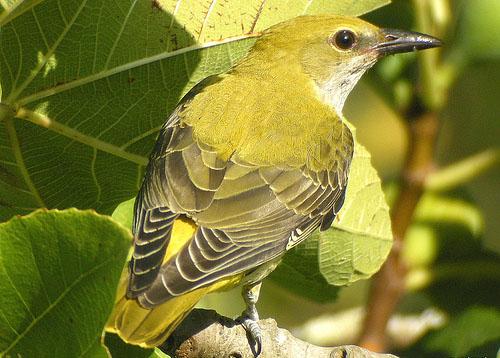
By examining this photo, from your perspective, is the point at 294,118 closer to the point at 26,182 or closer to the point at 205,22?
the point at 205,22

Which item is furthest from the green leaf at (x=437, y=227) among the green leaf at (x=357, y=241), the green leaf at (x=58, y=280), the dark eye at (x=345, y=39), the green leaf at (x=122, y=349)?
the green leaf at (x=58, y=280)

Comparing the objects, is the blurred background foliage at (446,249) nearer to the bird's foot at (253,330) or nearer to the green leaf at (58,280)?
the bird's foot at (253,330)

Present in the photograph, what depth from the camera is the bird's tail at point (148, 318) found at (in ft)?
8.60

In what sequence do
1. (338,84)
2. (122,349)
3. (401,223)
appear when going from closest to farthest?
1. (122,349)
2. (401,223)
3. (338,84)

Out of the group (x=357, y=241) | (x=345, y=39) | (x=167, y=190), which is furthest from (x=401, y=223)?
(x=167, y=190)

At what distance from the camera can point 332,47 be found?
13.9ft

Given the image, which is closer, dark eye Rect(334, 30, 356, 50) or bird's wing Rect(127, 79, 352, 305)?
bird's wing Rect(127, 79, 352, 305)

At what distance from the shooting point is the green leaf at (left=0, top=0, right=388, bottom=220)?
2.93m

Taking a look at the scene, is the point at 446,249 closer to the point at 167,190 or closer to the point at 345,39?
the point at 345,39

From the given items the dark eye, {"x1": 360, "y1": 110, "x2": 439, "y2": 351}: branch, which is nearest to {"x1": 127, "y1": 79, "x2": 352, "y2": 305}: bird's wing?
{"x1": 360, "y1": 110, "x2": 439, "y2": 351}: branch

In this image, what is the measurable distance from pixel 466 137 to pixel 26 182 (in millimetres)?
3861

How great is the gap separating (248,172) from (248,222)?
225 mm

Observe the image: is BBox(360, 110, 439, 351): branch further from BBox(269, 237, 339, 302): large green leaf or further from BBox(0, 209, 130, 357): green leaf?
BBox(0, 209, 130, 357): green leaf

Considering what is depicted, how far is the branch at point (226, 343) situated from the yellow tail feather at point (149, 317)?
9 cm
